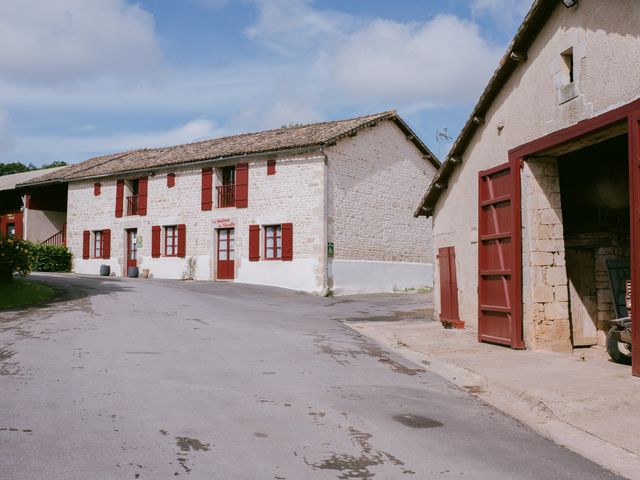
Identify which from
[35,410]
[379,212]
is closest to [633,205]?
[35,410]

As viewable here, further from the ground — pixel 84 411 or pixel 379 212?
pixel 379 212

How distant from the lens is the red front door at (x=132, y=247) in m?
27.9

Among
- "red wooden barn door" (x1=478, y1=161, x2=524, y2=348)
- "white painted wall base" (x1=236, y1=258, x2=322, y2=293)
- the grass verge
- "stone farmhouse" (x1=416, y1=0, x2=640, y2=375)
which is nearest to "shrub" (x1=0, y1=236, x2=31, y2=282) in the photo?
the grass verge

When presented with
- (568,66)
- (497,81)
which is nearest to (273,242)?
(497,81)

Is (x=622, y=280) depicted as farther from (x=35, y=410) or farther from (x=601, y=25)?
(x=35, y=410)

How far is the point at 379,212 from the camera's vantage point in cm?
2431

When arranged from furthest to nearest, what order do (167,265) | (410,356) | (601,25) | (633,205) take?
(167,265), (410,356), (601,25), (633,205)

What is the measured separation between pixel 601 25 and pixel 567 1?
743 millimetres

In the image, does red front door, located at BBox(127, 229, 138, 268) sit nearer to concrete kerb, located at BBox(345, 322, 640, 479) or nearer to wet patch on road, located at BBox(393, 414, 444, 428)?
concrete kerb, located at BBox(345, 322, 640, 479)

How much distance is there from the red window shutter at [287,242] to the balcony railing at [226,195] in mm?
3296

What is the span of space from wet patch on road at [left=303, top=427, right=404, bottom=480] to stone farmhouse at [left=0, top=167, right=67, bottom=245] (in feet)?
103

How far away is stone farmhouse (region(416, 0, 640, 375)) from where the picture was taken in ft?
25.1

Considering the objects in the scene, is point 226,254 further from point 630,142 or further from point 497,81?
point 630,142

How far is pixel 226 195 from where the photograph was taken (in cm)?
2500
